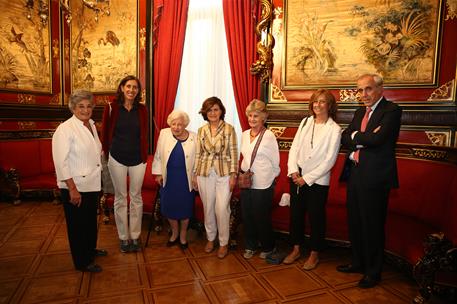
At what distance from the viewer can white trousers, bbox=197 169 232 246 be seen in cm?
323

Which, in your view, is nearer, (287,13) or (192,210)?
(192,210)

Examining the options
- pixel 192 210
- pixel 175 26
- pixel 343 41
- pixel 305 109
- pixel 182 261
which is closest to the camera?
pixel 182 261

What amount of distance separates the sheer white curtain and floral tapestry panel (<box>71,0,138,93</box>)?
3.17 feet

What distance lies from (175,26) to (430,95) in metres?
3.65

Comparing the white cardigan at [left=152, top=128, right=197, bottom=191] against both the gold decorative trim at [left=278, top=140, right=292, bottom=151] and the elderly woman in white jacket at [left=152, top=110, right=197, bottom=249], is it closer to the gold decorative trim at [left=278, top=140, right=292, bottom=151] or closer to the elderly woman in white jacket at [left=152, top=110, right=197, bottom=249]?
the elderly woman in white jacket at [left=152, top=110, right=197, bottom=249]

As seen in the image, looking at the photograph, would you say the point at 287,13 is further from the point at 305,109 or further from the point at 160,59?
the point at 160,59

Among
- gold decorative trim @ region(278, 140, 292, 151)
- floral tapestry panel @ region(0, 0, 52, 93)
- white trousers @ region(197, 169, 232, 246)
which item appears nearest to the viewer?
white trousers @ region(197, 169, 232, 246)

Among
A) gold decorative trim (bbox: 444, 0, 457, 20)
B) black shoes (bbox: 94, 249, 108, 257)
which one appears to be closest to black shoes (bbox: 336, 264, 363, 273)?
black shoes (bbox: 94, 249, 108, 257)

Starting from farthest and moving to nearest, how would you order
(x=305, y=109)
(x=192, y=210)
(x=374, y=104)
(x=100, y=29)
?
1. (x=100, y=29)
2. (x=305, y=109)
3. (x=192, y=210)
4. (x=374, y=104)

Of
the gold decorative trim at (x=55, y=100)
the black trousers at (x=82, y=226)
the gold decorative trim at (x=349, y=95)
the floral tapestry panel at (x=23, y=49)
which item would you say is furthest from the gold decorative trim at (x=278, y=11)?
the gold decorative trim at (x=55, y=100)

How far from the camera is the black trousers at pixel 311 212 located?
2914mm

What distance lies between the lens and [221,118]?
332 cm

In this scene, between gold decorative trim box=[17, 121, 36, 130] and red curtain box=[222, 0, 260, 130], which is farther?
gold decorative trim box=[17, 121, 36, 130]

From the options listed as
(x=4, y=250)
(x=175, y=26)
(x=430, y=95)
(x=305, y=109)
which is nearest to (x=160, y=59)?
(x=175, y=26)
